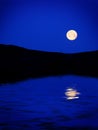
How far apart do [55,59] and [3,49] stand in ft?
9.19

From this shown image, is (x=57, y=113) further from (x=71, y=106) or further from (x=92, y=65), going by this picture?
(x=92, y=65)

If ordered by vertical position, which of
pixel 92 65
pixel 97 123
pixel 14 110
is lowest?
pixel 97 123

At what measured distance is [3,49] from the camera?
66.2 feet

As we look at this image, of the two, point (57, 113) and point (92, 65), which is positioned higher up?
point (92, 65)

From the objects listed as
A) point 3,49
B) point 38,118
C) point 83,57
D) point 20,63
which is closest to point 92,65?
point 83,57

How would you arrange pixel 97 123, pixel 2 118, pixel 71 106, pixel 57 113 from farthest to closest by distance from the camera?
pixel 71 106 → pixel 57 113 → pixel 2 118 → pixel 97 123

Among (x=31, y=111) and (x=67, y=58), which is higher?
(x=67, y=58)

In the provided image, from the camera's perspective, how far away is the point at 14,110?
4.02 m

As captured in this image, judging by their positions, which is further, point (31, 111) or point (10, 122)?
point (31, 111)

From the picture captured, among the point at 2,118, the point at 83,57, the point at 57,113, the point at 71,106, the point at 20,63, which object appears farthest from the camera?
the point at 83,57

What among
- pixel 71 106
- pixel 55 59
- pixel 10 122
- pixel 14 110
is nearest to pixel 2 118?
pixel 10 122

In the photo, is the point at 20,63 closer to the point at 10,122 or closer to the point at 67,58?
the point at 67,58

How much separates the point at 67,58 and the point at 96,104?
14.7 metres

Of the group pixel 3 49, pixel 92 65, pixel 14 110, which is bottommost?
pixel 14 110
